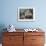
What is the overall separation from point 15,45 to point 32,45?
1.64ft

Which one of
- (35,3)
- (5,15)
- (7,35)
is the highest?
(35,3)

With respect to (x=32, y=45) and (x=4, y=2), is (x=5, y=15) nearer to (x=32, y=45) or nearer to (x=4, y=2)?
(x=4, y=2)

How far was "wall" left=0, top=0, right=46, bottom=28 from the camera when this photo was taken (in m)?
4.25

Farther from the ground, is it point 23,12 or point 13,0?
point 13,0

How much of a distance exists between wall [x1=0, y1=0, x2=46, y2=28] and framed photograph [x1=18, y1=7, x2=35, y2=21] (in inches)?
3.9

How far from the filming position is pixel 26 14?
429cm

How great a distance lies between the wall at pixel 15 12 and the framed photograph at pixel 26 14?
0.10 metres

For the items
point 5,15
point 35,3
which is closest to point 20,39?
point 5,15

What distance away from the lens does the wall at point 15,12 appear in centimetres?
425

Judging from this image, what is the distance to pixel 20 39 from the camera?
3.79m

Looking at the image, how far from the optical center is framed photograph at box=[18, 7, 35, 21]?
4254 mm

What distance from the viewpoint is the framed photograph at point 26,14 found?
4254mm

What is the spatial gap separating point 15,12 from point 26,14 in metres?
0.37

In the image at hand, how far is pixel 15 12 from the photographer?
14.0 ft
